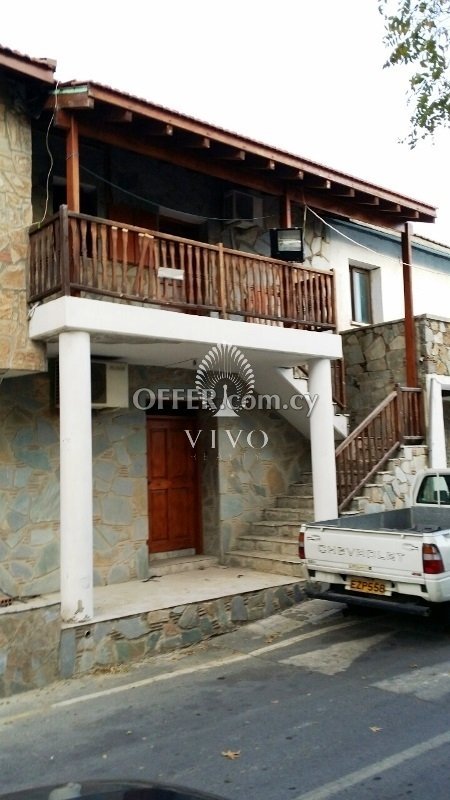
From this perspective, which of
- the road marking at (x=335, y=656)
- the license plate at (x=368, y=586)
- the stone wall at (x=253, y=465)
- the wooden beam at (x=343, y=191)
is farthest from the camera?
the stone wall at (x=253, y=465)

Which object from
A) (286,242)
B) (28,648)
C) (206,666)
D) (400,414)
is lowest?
(206,666)

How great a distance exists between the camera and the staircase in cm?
934

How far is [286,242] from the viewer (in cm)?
970

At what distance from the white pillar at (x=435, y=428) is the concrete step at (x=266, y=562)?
121 inches

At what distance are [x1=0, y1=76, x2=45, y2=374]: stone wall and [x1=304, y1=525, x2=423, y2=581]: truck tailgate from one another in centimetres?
359

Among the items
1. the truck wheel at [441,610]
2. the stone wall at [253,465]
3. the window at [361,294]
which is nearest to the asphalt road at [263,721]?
the truck wheel at [441,610]

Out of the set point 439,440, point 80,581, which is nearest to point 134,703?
point 80,581

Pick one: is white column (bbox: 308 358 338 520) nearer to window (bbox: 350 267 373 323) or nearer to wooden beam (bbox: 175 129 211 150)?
wooden beam (bbox: 175 129 211 150)

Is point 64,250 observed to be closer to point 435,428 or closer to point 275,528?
point 275,528

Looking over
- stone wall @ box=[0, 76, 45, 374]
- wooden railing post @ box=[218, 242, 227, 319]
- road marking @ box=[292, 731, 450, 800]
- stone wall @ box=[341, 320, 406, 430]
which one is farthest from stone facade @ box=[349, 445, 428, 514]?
road marking @ box=[292, 731, 450, 800]

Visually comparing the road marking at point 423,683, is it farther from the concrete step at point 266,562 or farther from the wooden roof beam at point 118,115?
the wooden roof beam at point 118,115

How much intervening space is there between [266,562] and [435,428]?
376 cm

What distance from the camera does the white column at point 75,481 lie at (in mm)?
6785

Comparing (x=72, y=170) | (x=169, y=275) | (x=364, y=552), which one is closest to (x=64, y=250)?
(x=72, y=170)
